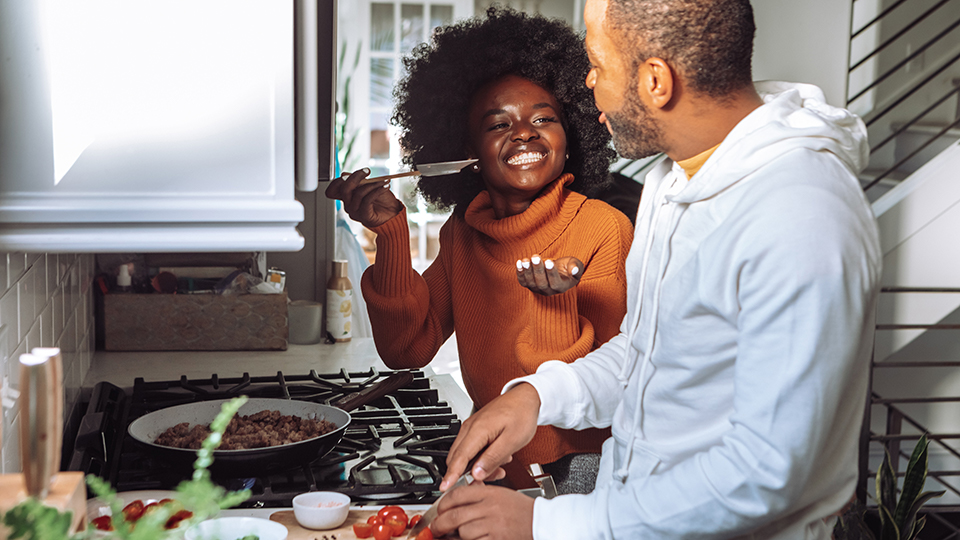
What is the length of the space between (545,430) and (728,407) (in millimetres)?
728

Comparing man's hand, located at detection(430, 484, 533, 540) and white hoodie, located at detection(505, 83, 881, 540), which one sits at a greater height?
white hoodie, located at detection(505, 83, 881, 540)

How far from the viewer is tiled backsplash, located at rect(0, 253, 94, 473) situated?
110 centimetres

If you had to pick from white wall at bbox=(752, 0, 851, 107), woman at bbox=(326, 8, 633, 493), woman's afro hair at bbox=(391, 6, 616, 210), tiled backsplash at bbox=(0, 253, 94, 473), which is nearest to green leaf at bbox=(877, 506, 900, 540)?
woman at bbox=(326, 8, 633, 493)

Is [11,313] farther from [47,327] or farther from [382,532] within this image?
→ [382,532]

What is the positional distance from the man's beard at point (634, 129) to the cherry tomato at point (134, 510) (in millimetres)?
811

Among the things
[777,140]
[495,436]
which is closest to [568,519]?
[495,436]

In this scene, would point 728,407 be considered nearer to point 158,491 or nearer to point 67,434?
point 158,491

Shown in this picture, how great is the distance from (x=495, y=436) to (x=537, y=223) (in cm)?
69

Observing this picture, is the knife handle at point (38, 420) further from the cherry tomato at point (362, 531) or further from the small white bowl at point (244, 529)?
the cherry tomato at point (362, 531)

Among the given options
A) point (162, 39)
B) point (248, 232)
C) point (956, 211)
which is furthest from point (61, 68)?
point (956, 211)

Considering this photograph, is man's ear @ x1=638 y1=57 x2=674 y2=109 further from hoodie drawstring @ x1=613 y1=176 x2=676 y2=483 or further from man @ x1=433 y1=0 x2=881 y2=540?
hoodie drawstring @ x1=613 y1=176 x2=676 y2=483

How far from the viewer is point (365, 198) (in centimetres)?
171

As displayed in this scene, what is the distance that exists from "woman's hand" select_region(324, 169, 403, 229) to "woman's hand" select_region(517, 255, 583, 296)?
1.26ft

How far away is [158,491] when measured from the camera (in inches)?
47.1
